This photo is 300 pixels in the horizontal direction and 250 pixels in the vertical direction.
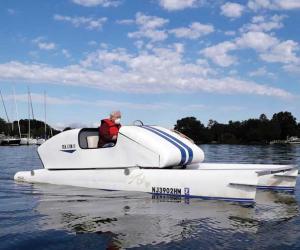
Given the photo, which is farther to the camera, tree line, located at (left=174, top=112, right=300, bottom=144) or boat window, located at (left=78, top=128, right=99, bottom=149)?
tree line, located at (left=174, top=112, right=300, bottom=144)

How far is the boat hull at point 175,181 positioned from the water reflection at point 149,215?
0.88 ft

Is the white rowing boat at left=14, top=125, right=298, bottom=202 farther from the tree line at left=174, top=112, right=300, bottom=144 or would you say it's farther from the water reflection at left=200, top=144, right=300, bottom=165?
the tree line at left=174, top=112, right=300, bottom=144

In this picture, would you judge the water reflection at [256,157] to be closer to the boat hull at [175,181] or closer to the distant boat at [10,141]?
the boat hull at [175,181]

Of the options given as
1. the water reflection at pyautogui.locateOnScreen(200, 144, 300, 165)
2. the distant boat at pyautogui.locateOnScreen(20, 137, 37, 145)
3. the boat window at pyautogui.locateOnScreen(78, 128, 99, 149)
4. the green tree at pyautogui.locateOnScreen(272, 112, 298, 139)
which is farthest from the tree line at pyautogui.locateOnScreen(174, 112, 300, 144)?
the boat window at pyautogui.locateOnScreen(78, 128, 99, 149)

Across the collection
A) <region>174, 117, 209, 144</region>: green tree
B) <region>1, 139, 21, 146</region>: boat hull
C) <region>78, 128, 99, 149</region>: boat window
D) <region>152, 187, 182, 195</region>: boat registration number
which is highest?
<region>174, 117, 209, 144</region>: green tree

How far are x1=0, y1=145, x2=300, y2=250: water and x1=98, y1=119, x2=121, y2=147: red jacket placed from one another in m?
1.58

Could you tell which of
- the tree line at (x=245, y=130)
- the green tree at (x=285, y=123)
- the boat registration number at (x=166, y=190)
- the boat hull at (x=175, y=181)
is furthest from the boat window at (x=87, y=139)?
the green tree at (x=285, y=123)

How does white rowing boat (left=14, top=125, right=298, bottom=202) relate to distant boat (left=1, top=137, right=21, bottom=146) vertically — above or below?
below

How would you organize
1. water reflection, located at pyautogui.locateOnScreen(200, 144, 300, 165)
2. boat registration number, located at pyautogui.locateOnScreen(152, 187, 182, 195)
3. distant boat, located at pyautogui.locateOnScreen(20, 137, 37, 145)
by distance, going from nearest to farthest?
boat registration number, located at pyautogui.locateOnScreen(152, 187, 182, 195) → water reflection, located at pyautogui.locateOnScreen(200, 144, 300, 165) → distant boat, located at pyautogui.locateOnScreen(20, 137, 37, 145)

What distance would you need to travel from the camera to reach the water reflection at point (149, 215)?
6512 mm

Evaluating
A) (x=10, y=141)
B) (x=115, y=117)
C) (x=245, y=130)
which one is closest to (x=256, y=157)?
(x=115, y=117)

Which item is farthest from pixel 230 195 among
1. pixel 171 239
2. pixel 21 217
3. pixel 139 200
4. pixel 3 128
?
pixel 3 128

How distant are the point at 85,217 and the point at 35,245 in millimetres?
1723

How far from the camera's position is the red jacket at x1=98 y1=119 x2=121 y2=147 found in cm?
1147
